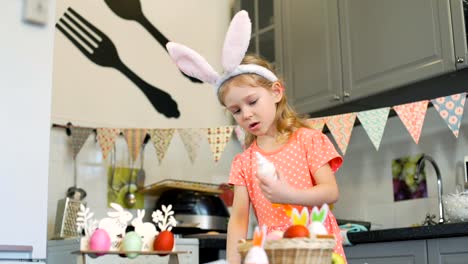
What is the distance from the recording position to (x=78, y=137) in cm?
297

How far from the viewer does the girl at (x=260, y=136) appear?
46.4 inches

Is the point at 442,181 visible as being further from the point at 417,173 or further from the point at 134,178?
the point at 134,178

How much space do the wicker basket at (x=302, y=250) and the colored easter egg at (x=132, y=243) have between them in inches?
8.8

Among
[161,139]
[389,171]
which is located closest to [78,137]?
[161,139]

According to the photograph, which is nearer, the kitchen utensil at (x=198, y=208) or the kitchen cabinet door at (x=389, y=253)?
the kitchen cabinet door at (x=389, y=253)

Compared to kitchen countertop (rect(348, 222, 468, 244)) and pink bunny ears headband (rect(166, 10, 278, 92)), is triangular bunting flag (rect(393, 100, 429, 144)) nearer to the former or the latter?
kitchen countertop (rect(348, 222, 468, 244))

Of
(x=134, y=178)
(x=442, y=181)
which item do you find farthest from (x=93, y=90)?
(x=442, y=181)

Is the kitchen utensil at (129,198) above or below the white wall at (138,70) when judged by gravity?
below

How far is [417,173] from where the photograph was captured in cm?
273

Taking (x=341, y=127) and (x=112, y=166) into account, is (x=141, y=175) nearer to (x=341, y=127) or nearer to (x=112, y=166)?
(x=112, y=166)

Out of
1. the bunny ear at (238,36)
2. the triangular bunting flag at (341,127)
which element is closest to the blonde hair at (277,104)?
the bunny ear at (238,36)

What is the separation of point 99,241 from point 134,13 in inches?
108

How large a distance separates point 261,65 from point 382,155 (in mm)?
1789

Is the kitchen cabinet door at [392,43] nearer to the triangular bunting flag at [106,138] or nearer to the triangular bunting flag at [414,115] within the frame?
the triangular bunting flag at [414,115]
